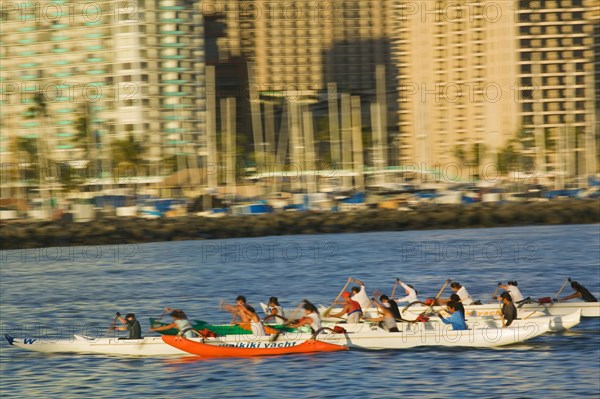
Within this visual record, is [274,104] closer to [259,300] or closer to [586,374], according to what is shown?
[259,300]

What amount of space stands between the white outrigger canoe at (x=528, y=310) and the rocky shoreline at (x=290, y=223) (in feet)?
146

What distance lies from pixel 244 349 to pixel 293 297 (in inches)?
625

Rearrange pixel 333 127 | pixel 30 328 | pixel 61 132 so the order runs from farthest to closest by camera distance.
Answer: pixel 61 132 → pixel 333 127 → pixel 30 328

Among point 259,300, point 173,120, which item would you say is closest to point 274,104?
point 173,120

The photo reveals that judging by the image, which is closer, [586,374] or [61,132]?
[586,374]

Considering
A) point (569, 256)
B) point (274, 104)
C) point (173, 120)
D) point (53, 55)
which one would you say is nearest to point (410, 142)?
point (274, 104)

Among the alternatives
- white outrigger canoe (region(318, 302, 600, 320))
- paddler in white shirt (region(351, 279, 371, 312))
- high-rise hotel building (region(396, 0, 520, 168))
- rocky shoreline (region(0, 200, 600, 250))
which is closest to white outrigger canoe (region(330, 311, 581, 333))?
white outrigger canoe (region(318, 302, 600, 320))

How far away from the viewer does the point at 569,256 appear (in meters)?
60.2

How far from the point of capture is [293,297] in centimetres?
4519

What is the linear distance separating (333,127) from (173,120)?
4244cm

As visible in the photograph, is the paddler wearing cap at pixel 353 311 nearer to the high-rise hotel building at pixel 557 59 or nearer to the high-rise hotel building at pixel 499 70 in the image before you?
the high-rise hotel building at pixel 499 70

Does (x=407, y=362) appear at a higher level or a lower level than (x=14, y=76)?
lower

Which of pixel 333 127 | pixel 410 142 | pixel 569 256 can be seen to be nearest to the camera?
pixel 569 256

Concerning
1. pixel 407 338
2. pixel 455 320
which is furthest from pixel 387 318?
pixel 455 320
